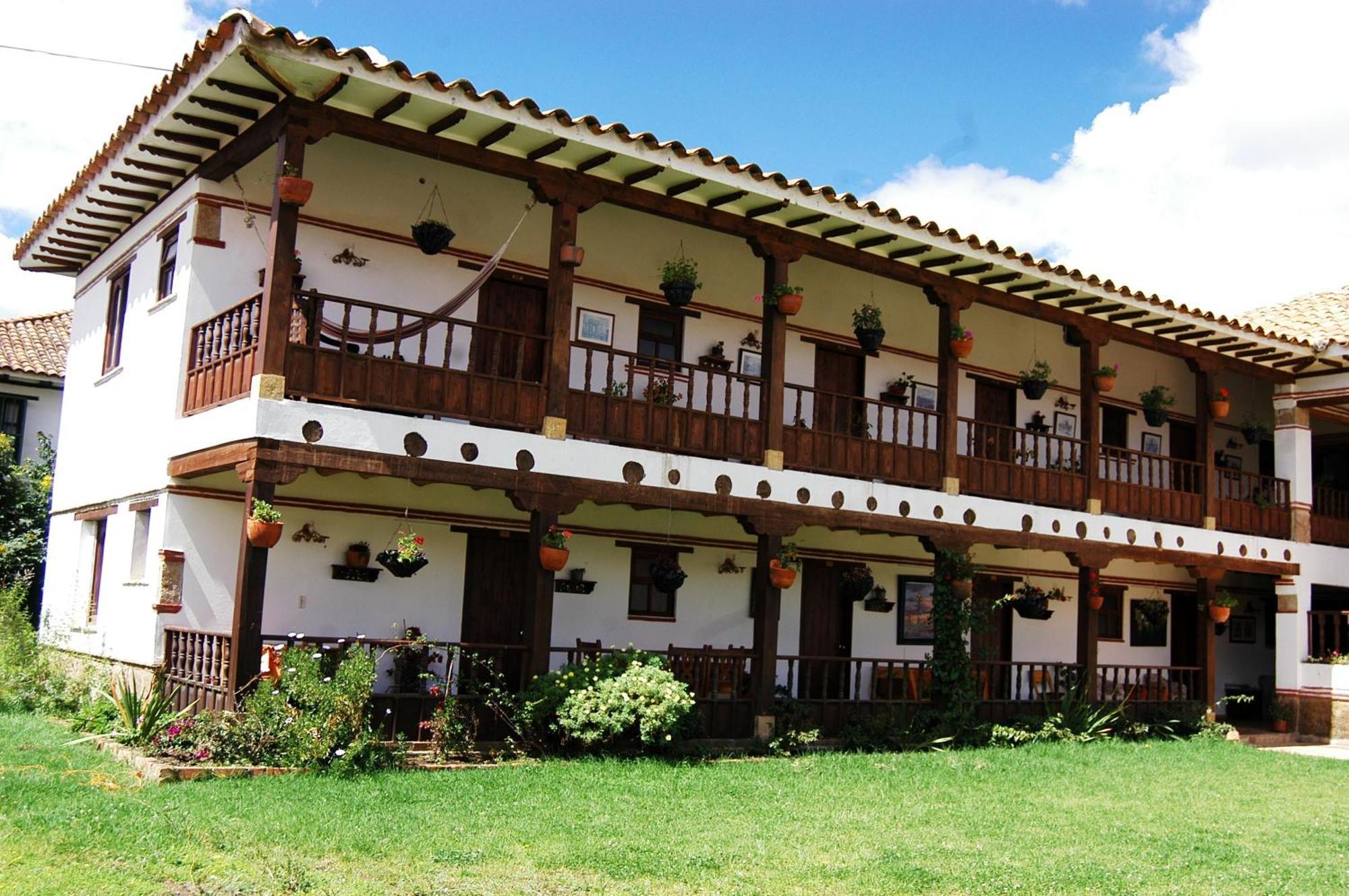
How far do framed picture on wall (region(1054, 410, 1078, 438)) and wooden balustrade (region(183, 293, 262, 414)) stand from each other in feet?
42.6

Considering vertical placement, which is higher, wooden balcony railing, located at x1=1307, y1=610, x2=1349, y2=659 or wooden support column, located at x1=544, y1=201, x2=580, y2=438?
wooden support column, located at x1=544, y1=201, x2=580, y2=438

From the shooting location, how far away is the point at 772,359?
14.5 meters

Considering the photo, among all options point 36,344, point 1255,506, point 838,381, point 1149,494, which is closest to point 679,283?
point 838,381

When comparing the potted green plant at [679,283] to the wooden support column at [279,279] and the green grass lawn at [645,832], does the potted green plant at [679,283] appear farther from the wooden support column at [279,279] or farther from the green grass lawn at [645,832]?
the green grass lawn at [645,832]

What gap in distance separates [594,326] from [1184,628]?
1349cm

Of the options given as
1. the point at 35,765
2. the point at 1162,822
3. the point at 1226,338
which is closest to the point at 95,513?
the point at 35,765

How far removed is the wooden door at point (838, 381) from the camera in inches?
698

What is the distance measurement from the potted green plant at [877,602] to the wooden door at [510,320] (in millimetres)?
6240

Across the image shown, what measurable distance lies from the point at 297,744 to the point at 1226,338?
14102 mm

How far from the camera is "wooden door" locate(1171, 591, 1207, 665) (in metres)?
23.2

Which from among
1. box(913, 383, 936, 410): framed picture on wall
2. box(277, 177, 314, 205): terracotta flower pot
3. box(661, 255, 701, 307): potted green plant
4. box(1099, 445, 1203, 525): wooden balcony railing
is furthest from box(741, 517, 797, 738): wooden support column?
box(1099, 445, 1203, 525): wooden balcony railing

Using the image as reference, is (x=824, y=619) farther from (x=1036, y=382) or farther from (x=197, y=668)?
(x=197, y=668)

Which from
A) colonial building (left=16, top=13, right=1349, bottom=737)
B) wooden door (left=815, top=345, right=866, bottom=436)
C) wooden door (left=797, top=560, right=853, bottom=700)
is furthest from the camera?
wooden door (left=797, top=560, right=853, bottom=700)

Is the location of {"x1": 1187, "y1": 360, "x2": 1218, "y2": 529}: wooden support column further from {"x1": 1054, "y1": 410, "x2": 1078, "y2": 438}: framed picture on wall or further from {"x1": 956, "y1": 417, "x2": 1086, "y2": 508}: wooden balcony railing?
{"x1": 1054, "y1": 410, "x2": 1078, "y2": 438}: framed picture on wall
